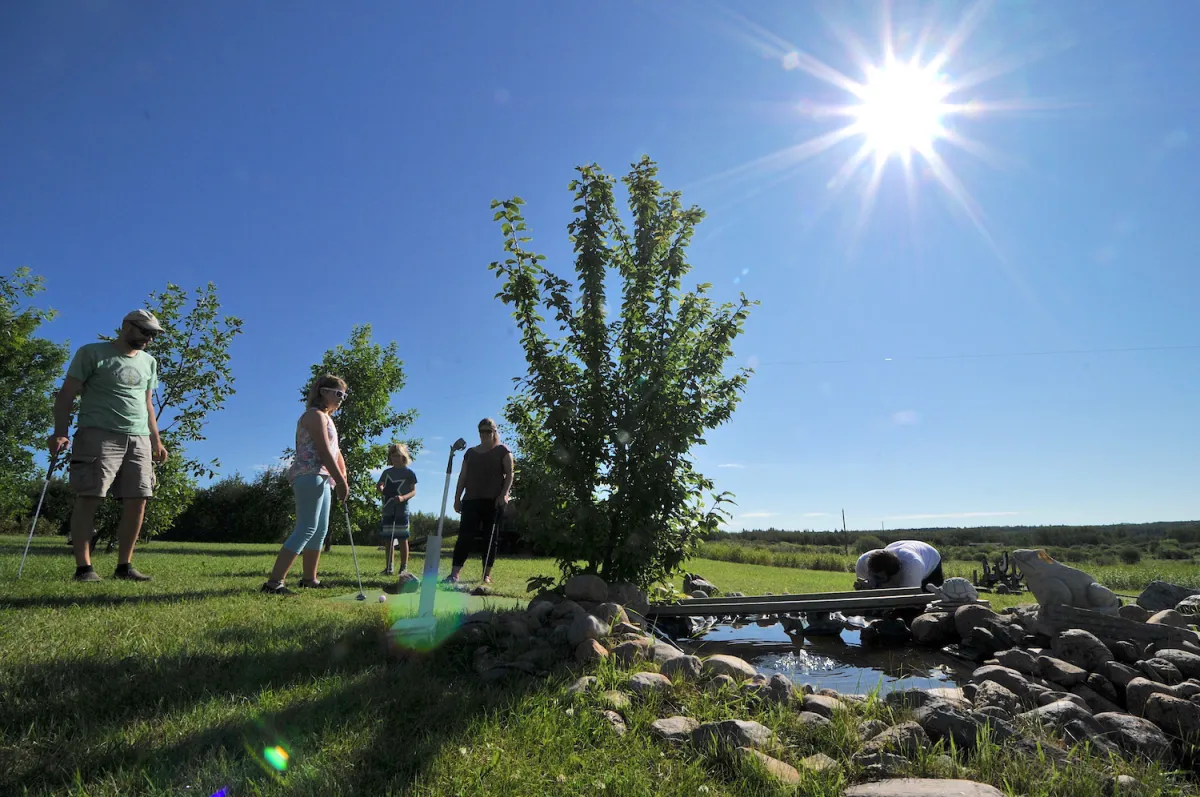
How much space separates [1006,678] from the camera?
3.55 metres

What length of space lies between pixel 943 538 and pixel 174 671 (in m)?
46.6

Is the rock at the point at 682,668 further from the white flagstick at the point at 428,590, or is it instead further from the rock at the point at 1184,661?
the rock at the point at 1184,661

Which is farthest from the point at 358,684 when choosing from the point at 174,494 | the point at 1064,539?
the point at 1064,539

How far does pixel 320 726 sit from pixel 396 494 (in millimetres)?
6016

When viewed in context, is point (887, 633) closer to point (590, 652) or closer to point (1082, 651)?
point (1082, 651)

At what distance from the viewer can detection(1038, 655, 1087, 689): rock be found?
387 centimetres

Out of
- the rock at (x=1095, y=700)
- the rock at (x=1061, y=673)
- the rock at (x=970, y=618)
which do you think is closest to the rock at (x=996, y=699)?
the rock at (x=1095, y=700)

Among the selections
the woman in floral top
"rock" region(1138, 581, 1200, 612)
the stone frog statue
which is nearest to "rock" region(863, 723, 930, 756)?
the woman in floral top

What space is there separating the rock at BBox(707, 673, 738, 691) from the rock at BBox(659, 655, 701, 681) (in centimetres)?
9

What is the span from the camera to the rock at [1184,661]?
13.2 ft

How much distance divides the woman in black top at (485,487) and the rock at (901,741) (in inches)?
204

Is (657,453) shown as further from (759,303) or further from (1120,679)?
(1120,679)

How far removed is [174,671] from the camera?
2.70m

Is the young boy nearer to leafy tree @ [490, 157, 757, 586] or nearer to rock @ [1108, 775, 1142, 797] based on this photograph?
leafy tree @ [490, 157, 757, 586]
